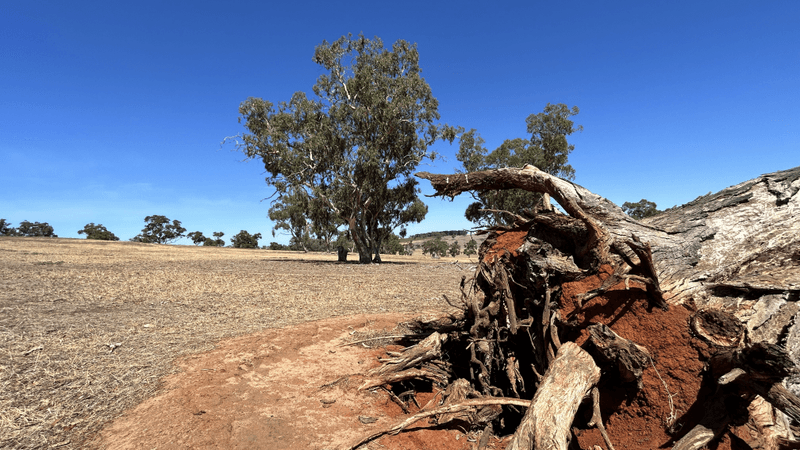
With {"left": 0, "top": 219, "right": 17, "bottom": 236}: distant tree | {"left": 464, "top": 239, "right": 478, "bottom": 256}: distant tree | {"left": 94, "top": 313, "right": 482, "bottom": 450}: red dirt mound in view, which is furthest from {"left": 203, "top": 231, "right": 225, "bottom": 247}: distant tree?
{"left": 94, "top": 313, "right": 482, "bottom": 450}: red dirt mound

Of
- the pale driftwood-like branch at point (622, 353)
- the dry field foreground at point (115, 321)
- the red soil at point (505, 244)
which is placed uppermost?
the red soil at point (505, 244)

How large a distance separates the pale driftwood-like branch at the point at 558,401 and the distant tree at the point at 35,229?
86750 mm

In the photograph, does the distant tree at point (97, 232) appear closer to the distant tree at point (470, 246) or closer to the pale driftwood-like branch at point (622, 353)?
the distant tree at point (470, 246)

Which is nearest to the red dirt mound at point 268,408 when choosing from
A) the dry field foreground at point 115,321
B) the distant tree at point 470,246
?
the dry field foreground at point 115,321

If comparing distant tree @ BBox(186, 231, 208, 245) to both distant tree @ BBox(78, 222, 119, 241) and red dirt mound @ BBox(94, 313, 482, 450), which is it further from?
red dirt mound @ BBox(94, 313, 482, 450)

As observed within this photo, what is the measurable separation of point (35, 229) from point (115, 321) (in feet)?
272

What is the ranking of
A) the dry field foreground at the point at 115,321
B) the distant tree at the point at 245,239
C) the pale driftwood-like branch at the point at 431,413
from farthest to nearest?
1. the distant tree at the point at 245,239
2. the dry field foreground at the point at 115,321
3. the pale driftwood-like branch at the point at 431,413

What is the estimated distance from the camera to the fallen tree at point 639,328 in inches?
108

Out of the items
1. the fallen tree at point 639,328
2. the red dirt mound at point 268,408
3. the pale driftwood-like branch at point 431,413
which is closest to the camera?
the fallen tree at point 639,328

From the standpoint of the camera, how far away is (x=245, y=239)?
78812mm

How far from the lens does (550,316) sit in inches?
151

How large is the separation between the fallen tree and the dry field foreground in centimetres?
333

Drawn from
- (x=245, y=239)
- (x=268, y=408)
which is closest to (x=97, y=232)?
(x=245, y=239)

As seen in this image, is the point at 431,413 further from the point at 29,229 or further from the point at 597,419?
the point at 29,229
